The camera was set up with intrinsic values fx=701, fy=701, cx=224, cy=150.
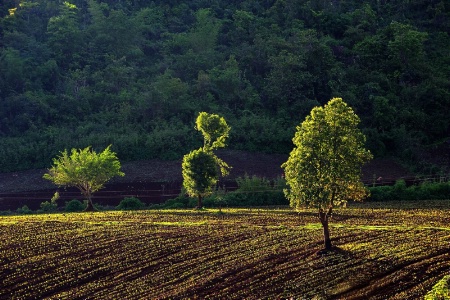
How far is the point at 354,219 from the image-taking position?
5738 cm

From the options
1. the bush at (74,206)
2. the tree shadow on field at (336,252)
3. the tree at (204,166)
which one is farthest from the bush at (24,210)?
the tree shadow on field at (336,252)

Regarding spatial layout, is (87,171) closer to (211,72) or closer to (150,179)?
(150,179)

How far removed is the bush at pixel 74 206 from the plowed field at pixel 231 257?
1670 centimetres

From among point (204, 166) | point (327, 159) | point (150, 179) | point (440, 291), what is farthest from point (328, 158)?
point (150, 179)

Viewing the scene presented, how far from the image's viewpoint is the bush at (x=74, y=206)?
79.9 metres

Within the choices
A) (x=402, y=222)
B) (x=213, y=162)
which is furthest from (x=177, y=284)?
(x=213, y=162)

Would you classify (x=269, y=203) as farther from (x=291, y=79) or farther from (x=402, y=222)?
(x=291, y=79)

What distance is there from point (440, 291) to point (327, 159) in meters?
13.6

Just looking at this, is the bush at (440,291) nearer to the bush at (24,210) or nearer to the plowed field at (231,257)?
the plowed field at (231,257)

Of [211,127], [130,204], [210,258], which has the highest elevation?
[211,127]

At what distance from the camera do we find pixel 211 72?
399 ft

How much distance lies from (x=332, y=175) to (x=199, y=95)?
7469cm

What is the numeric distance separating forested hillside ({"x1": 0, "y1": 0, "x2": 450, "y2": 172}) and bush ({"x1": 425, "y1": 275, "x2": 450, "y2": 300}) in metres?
61.8

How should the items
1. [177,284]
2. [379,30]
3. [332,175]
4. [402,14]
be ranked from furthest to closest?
[402,14]
[379,30]
[332,175]
[177,284]
